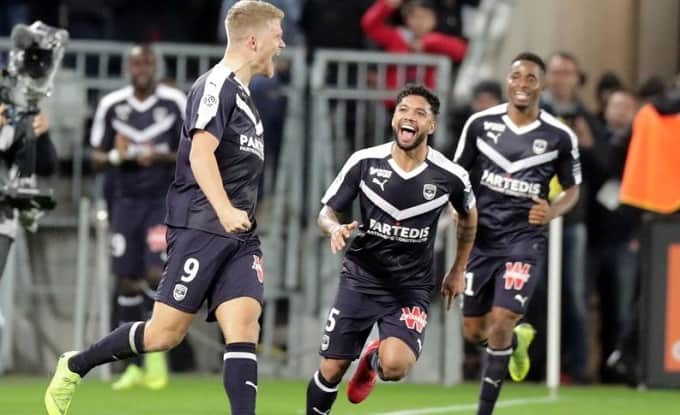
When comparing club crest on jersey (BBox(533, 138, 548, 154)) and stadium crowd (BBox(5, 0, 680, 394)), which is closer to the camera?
club crest on jersey (BBox(533, 138, 548, 154))

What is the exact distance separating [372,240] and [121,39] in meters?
6.79

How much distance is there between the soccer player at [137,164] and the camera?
14672 millimetres

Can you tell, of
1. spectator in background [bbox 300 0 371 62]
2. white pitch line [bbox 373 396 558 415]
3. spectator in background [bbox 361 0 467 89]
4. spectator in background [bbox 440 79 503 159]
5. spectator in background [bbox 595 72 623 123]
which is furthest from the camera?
spectator in background [bbox 300 0 371 62]

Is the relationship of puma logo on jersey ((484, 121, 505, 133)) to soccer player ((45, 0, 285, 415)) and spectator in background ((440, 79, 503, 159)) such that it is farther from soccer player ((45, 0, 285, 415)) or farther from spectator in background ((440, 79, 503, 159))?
spectator in background ((440, 79, 503, 159))

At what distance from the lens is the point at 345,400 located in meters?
13.4

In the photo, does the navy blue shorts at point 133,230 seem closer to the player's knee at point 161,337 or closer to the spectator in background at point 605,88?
the spectator in background at point 605,88

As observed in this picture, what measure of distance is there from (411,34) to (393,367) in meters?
6.77

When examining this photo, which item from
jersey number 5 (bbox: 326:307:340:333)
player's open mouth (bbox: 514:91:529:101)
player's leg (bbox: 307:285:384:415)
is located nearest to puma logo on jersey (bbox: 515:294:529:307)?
player's open mouth (bbox: 514:91:529:101)

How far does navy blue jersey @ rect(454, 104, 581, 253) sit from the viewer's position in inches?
469

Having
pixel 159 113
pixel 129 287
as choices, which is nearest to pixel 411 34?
pixel 159 113

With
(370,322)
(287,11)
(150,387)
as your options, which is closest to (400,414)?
(370,322)

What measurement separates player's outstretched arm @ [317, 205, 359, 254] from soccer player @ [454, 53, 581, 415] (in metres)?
2.06

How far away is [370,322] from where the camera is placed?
413 inches

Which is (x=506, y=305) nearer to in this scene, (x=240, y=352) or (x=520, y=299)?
(x=520, y=299)
